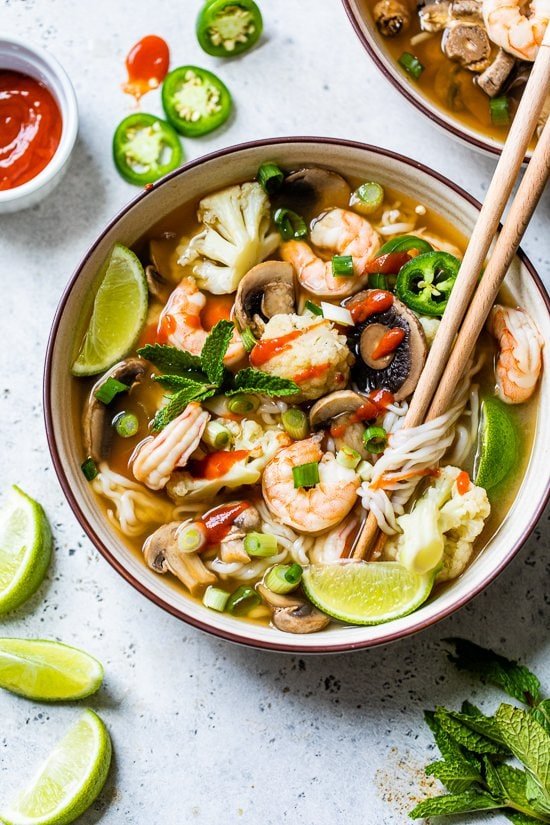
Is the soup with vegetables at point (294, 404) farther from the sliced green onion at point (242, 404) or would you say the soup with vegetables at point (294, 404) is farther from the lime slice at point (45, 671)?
the lime slice at point (45, 671)

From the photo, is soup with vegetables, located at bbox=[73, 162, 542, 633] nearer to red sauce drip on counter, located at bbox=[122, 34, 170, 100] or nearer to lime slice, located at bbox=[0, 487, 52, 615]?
lime slice, located at bbox=[0, 487, 52, 615]

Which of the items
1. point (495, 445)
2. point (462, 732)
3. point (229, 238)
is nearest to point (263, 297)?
point (229, 238)

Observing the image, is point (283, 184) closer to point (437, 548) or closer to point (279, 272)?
point (279, 272)

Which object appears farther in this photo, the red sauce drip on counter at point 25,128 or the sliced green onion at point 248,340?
the red sauce drip on counter at point 25,128

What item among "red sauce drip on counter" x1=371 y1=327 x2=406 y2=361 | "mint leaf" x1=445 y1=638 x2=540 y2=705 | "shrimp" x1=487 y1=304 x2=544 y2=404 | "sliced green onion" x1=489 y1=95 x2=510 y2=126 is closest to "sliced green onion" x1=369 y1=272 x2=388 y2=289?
"red sauce drip on counter" x1=371 y1=327 x2=406 y2=361

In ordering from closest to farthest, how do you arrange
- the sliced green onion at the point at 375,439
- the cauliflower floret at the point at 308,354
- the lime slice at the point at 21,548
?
the cauliflower floret at the point at 308,354 < the sliced green onion at the point at 375,439 < the lime slice at the point at 21,548

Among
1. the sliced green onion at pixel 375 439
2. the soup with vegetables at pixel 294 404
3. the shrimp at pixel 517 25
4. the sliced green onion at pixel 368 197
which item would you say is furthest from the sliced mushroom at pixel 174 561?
the shrimp at pixel 517 25

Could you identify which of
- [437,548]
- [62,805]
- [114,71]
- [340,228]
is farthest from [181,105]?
[62,805]
